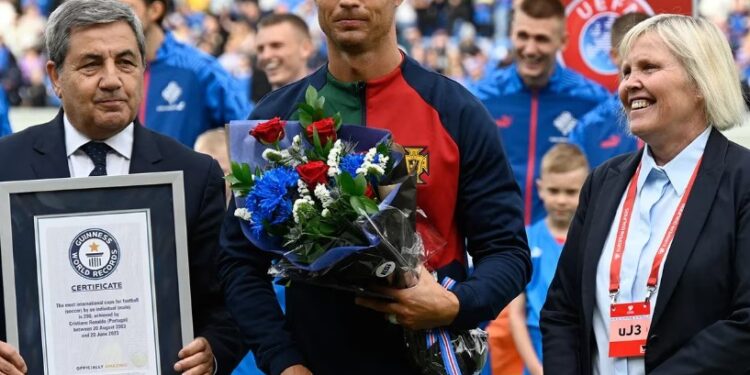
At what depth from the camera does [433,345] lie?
4.52m

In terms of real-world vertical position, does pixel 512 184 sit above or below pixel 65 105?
below

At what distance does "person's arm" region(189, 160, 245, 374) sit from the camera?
4.77 metres

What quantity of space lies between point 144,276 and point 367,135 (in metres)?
0.80

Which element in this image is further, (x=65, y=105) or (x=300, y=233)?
(x=65, y=105)

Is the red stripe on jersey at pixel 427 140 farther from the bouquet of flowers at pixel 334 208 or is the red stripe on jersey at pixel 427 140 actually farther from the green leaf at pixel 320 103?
the green leaf at pixel 320 103

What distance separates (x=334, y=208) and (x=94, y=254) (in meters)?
0.79

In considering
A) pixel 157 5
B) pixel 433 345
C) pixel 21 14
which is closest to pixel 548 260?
pixel 157 5

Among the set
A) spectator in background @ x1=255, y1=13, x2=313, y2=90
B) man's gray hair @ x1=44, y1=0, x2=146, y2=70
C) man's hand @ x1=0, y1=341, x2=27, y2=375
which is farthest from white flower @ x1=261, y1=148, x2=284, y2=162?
spectator in background @ x1=255, y1=13, x2=313, y2=90

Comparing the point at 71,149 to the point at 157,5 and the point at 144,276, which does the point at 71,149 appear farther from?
the point at 157,5

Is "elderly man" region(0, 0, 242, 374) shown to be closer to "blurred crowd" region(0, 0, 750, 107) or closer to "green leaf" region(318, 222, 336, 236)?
"green leaf" region(318, 222, 336, 236)

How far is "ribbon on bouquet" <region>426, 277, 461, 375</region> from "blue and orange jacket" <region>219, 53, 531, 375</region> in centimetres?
9

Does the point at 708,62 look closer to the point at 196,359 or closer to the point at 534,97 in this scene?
the point at 196,359

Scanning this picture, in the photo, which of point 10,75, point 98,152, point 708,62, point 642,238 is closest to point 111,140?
point 98,152

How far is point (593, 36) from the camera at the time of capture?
30.8ft
